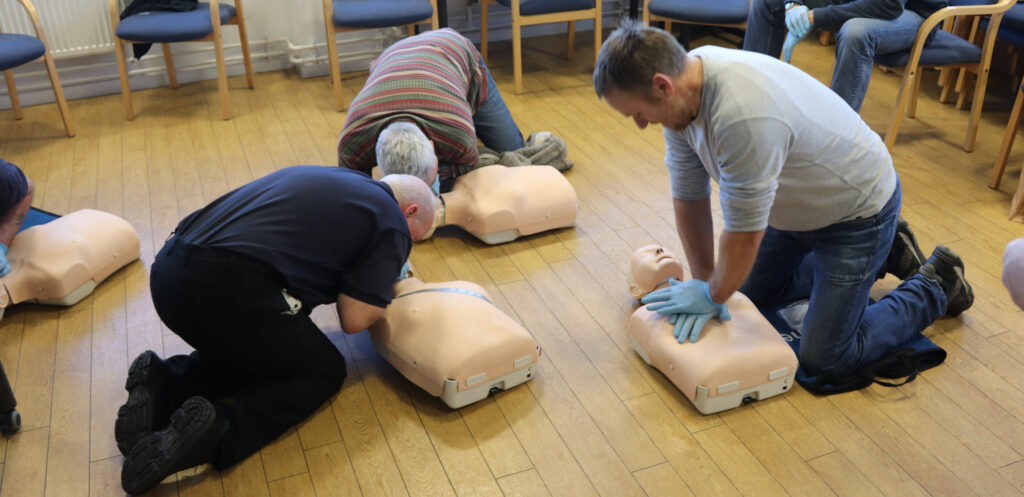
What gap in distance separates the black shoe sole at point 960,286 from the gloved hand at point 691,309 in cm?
79

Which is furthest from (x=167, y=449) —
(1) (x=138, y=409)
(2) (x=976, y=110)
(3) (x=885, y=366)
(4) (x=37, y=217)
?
(2) (x=976, y=110)

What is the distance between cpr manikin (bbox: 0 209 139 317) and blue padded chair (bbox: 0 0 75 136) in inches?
50.6

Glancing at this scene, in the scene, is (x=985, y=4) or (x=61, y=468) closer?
Answer: (x=61, y=468)

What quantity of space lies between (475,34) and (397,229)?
350 centimetres

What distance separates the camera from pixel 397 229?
7.06ft

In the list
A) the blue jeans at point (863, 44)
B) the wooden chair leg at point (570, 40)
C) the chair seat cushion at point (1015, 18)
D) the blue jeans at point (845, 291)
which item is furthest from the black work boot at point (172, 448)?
the chair seat cushion at point (1015, 18)

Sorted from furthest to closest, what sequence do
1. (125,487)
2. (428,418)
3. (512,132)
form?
(512,132) < (428,418) < (125,487)

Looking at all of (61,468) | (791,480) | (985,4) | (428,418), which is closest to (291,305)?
(428,418)

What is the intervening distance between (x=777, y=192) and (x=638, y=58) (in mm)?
566

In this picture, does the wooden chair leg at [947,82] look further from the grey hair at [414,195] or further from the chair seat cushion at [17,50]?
the chair seat cushion at [17,50]

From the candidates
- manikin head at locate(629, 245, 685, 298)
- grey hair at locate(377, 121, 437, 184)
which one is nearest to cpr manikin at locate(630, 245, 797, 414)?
manikin head at locate(629, 245, 685, 298)

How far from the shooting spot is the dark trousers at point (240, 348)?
6.82ft

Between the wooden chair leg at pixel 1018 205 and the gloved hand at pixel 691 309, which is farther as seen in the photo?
the wooden chair leg at pixel 1018 205

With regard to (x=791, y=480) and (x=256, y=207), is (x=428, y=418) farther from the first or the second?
(x=791, y=480)
